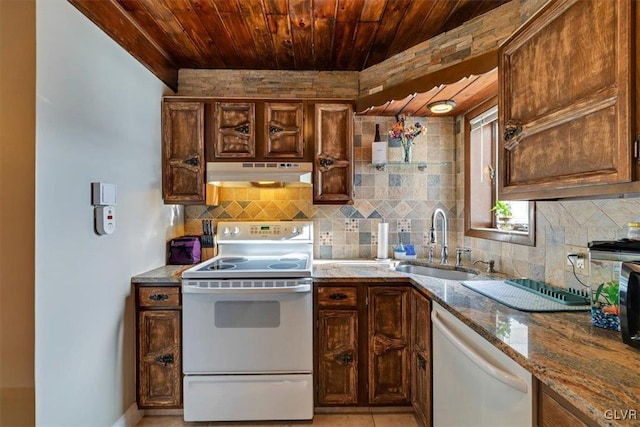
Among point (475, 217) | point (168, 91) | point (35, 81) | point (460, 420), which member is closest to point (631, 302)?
point (460, 420)

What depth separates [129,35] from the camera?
1.89 m

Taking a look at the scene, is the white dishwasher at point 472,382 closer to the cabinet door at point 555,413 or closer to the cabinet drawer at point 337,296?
the cabinet door at point 555,413

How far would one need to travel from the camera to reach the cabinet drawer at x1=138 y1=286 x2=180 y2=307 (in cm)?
194

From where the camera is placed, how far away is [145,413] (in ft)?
6.56

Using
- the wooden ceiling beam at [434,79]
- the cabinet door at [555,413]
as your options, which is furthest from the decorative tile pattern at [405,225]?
the cabinet door at [555,413]

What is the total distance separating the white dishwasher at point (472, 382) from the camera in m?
0.93

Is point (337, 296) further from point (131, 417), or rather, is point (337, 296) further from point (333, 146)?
point (131, 417)

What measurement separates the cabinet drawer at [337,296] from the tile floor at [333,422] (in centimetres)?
74

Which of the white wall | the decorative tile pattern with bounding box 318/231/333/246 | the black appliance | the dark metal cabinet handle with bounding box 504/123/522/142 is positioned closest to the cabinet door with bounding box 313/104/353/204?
the decorative tile pattern with bounding box 318/231/333/246

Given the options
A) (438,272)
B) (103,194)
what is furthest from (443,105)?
(103,194)

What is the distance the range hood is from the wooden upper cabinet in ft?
4.36

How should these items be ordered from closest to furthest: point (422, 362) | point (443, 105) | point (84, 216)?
point (84, 216) < point (422, 362) < point (443, 105)

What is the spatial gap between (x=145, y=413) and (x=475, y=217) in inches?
109

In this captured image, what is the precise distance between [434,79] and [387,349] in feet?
5.71
